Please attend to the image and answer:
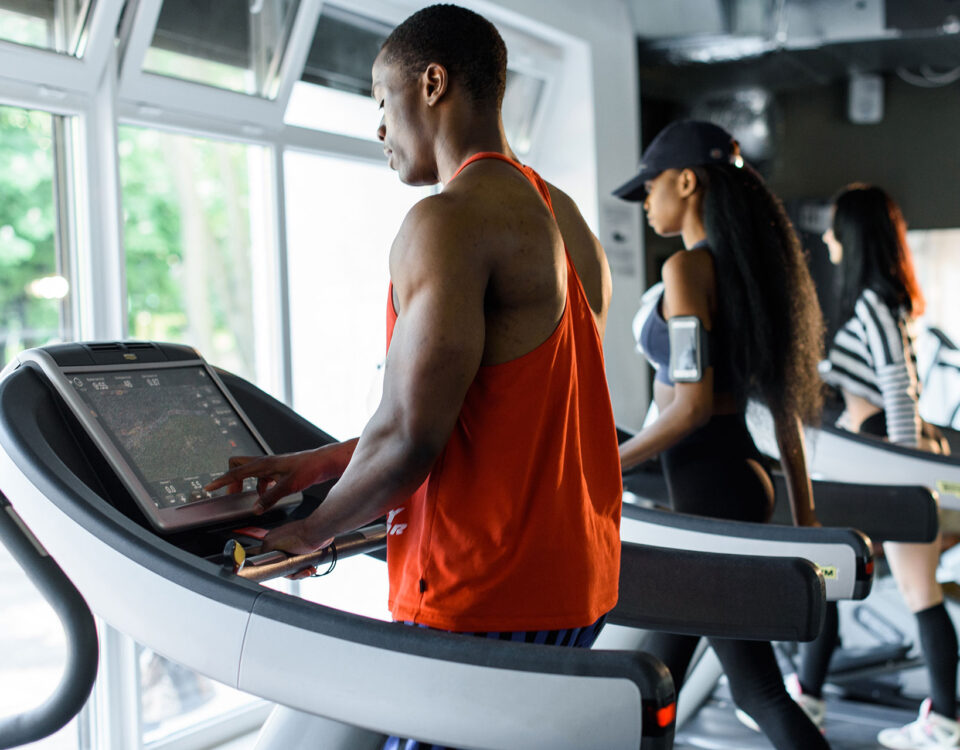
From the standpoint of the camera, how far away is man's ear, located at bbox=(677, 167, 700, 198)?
230 cm

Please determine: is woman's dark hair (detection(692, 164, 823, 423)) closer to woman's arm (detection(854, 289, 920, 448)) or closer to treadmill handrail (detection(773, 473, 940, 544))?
treadmill handrail (detection(773, 473, 940, 544))

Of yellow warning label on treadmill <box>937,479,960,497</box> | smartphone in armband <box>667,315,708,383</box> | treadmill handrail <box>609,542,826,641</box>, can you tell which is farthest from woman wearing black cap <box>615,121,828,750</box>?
yellow warning label on treadmill <box>937,479,960,497</box>

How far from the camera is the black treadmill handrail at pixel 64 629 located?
127cm

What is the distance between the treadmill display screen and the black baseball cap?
1.25 meters

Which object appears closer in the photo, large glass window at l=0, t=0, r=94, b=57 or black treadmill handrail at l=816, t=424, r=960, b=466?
large glass window at l=0, t=0, r=94, b=57

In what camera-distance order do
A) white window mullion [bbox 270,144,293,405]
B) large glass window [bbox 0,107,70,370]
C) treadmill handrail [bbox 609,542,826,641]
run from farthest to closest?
1. white window mullion [bbox 270,144,293,405]
2. large glass window [bbox 0,107,70,370]
3. treadmill handrail [bbox 609,542,826,641]

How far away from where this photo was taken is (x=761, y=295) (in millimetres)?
2164

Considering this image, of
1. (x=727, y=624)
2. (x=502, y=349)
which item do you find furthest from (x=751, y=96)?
(x=502, y=349)

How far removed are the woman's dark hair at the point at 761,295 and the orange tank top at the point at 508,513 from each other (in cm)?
106

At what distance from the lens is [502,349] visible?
3.73 ft

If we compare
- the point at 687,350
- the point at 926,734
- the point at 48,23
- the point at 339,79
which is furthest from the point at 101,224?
the point at 926,734

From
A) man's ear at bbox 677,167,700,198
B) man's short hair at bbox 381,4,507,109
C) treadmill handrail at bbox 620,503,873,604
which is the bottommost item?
treadmill handrail at bbox 620,503,873,604

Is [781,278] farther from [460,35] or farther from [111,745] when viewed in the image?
[111,745]

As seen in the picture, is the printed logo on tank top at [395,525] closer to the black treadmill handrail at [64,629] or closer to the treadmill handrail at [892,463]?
the black treadmill handrail at [64,629]
